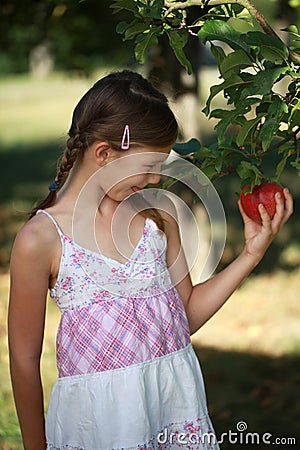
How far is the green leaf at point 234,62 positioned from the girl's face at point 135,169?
0.41 m

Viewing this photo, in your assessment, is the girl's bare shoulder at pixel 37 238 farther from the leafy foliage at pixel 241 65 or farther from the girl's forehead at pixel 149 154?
the leafy foliage at pixel 241 65

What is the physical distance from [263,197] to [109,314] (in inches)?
20.2

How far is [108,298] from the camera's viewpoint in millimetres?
2164

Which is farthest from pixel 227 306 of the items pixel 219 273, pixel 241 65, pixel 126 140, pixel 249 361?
pixel 241 65

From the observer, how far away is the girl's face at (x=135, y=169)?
213 cm

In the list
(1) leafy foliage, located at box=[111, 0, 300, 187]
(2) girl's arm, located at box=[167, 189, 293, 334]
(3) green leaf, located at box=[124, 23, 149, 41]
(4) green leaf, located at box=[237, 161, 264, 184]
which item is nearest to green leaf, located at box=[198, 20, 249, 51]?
(1) leafy foliage, located at box=[111, 0, 300, 187]

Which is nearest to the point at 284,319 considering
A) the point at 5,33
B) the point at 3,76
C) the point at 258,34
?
the point at 5,33

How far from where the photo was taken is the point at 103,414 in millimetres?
2111

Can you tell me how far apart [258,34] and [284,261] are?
5.84 metres

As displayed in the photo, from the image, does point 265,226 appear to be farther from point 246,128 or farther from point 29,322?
point 29,322

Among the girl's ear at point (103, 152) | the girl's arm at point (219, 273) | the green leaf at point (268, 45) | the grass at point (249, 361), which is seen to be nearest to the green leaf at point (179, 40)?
the green leaf at point (268, 45)

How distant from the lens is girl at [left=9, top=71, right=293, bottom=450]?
6.98 ft

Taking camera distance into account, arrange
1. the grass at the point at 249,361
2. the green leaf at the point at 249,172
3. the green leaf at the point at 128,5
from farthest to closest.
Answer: the grass at the point at 249,361
the green leaf at the point at 249,172
the green leaf at the point at 128,5

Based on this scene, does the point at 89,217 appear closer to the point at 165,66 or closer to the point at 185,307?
the point at 185,307
